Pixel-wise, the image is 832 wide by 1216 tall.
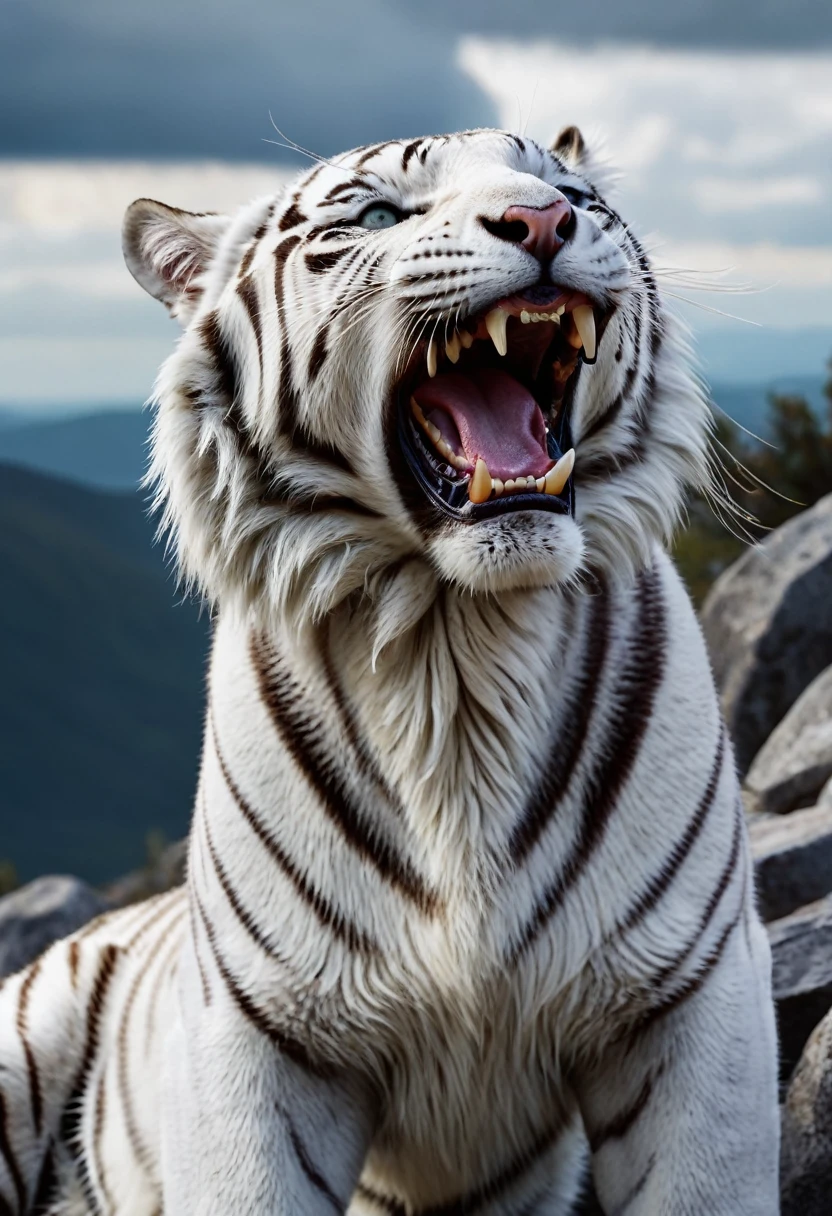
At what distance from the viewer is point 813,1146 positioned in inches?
112

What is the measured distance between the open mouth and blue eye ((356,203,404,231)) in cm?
26

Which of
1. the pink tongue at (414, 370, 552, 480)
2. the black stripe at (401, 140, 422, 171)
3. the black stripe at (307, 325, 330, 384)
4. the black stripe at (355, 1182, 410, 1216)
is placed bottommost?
the black stripe at (355, 1182, 410, 1216)

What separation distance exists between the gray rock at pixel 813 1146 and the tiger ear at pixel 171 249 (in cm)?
178

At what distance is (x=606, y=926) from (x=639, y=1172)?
42 cm

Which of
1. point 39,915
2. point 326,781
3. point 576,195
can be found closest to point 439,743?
point 326,781

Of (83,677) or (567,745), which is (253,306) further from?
(83,677)

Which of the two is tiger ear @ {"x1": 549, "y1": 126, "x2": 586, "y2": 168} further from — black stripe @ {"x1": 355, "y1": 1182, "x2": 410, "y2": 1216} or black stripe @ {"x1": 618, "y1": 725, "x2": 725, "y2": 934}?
black stripe @ {"x1": 355, "y1": 1182, "x2": 410, "y2": 1216}

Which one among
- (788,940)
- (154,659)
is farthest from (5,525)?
(788,940)

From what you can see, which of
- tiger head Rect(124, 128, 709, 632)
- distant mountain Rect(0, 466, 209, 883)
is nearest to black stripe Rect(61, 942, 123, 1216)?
tiger head Rect(124, 128, 709, 632)

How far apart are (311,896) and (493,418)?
2.60ft

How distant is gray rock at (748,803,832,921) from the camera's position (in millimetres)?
3879

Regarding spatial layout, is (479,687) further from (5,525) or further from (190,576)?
(5,525)

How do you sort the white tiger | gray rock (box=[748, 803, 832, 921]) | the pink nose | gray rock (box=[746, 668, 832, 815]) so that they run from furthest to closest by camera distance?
gray rock (box=[746, 668, 832, 815]) → gray rock (box=[748, 803, 832, 921]) → the white tiger → the pink nose

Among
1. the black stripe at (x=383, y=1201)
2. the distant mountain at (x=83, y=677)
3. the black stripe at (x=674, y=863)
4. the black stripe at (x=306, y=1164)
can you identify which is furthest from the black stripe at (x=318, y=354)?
the distant mountain at (x=83, y=677)
